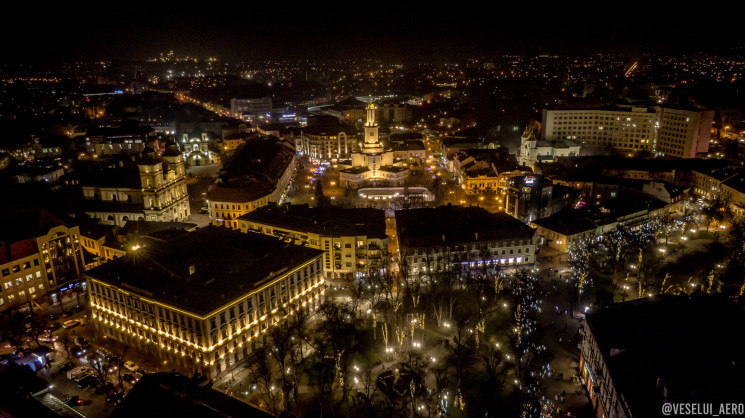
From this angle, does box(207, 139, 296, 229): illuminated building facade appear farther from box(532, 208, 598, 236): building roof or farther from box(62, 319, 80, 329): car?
box(532, 208, 598, 236): building roof

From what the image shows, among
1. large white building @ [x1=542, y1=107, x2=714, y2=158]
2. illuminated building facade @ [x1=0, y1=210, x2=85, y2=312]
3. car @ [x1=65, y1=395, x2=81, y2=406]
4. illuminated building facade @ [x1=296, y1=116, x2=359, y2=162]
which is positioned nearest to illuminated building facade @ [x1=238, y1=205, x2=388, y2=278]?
illuminated building facade @ [x1=0, y1=210, x2=85, y2=312]

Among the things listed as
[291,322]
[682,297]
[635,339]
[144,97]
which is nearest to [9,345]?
[291,322]

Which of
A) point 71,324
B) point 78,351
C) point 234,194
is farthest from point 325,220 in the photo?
point 78,351

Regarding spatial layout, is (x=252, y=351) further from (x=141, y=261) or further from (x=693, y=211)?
(x=693, y=211)

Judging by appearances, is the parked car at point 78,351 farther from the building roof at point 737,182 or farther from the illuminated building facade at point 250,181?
the building roof at point 737,182

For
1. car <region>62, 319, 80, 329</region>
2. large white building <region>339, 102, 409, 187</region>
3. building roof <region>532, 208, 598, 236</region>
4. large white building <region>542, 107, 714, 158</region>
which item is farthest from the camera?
large white building <region>339, 102, 409, 187</region>

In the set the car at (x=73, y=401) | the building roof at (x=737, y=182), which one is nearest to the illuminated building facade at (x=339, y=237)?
the car at (x=73, y=401)

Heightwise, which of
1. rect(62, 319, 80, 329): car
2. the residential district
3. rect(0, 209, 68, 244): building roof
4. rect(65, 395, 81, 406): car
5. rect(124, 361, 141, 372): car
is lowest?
rect(124, 361, 141, 372): car

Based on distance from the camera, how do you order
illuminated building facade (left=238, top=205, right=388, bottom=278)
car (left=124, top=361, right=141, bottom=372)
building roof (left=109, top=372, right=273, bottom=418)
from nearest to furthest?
building roof (left=109, top=372, right=273, bottom=418) → car (left=124, top=361, right=141, bottom=372) → illuminated building facade (left=238, top=205, right=388, bottom=278)
